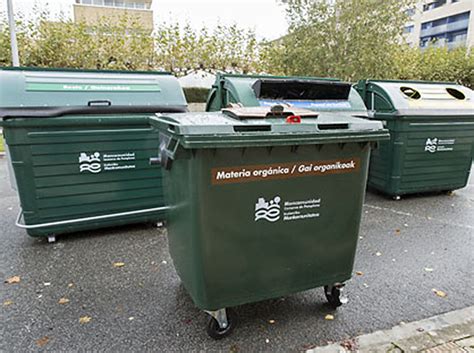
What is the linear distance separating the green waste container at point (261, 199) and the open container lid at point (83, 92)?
53.9 inches

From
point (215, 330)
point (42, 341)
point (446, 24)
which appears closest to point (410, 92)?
point (215, 330)

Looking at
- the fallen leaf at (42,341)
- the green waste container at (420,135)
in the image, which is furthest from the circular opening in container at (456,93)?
the fallen leaf at (42,341)

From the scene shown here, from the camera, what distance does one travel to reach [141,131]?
136 inches

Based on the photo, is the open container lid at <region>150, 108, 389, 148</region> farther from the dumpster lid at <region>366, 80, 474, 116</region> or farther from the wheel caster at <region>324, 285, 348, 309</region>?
the dumpster lid at <region>366, 80, 474, 116</region>

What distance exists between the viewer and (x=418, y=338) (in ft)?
6.73

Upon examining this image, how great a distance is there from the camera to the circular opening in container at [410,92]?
15.7ft

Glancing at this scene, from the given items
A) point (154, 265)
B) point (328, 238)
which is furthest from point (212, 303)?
point (154, 265)

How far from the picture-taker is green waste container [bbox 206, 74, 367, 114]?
3764 mm

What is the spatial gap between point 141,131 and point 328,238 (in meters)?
2.25

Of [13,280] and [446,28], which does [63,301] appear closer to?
[13,280]

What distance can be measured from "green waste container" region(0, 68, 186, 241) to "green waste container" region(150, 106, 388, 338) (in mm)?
1361

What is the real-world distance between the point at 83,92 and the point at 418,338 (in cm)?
342

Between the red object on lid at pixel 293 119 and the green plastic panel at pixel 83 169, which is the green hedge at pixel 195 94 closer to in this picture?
the green plastic panel at pixel 83 169

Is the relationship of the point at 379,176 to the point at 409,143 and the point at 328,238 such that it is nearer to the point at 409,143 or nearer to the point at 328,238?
the point at 409,143
